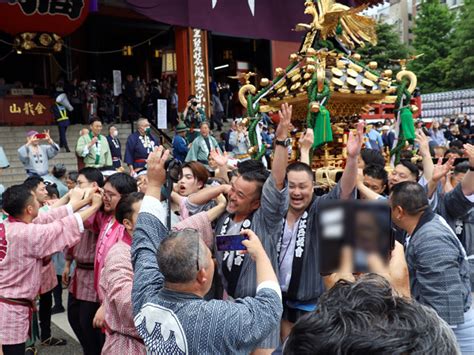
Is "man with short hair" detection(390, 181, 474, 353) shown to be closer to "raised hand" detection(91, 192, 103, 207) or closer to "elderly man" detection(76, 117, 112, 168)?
"raised hand" detection(91, 192, 103, 207)

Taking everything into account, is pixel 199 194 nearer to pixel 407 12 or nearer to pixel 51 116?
pixel 51 116

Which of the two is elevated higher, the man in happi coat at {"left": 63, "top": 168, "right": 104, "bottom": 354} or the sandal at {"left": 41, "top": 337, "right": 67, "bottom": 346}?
the man in happi coat at {"left": 63, "top": 168, "right": 104, "bottom": 354}

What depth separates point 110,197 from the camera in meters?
3.42

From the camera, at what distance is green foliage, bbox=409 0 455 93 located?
3250cm

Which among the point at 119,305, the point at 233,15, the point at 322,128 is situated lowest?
the point at 119,305

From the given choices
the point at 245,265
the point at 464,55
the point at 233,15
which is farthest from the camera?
the point at 464,55

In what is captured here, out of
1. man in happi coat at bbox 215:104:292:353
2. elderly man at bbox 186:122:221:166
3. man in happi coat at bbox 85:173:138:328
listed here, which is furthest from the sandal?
elderly man at bbox 186:122:221:166

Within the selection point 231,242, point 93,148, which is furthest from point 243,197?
point 93,148

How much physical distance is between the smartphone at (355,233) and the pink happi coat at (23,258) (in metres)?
2.14

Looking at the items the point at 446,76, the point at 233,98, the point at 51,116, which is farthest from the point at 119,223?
the point at 446,76

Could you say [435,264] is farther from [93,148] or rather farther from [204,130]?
[93,148]

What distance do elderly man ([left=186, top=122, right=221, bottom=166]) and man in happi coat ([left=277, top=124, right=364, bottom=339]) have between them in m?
5.57

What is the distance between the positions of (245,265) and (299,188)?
506mm

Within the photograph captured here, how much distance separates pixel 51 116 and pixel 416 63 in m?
26.4
